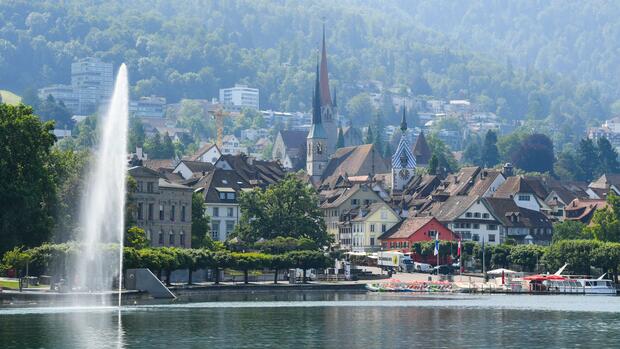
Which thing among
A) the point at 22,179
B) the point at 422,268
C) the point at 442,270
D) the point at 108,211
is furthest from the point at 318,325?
the point at 422,268

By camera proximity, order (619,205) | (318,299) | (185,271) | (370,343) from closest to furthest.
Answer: (370,343), (318,299), (185,271), (619,205)

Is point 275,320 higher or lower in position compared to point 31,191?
lower

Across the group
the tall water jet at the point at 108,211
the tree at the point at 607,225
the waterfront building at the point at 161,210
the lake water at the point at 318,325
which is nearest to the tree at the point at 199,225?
the waterfront building at the point at 161,210

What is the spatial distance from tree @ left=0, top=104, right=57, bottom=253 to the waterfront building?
36.4 metres

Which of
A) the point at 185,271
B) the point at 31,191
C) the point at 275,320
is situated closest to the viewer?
the point at 275,320

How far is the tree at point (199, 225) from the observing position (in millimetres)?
173875

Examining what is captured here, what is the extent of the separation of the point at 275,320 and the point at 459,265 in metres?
77.9

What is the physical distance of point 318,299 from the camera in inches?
5241

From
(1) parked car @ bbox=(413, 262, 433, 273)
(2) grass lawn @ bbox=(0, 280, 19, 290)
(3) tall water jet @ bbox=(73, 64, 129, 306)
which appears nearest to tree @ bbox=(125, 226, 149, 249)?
(3) tall water jet @ bbox=(73, 64, 129, 306)

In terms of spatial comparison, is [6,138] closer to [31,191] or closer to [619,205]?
[31,191]

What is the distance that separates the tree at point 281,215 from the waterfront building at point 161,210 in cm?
1066

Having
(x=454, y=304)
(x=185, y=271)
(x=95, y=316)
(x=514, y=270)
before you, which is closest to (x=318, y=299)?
(x=454, y=304)

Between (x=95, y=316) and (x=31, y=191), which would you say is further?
(x=31, y=191)

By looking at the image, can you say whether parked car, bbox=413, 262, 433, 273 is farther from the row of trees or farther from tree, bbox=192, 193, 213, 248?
tree, bbox=192, 193, 213, 248
